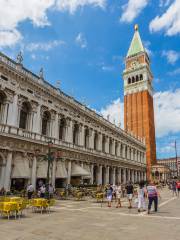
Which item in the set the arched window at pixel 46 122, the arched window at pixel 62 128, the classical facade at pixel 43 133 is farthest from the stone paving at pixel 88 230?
the arched window at pixel 62 128

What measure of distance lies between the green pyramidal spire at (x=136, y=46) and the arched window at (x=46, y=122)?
68.2 meters

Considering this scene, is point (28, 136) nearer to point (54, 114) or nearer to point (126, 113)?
point (54, 114)

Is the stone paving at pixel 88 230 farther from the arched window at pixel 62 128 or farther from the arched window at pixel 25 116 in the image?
the arched window at pixel 62 128

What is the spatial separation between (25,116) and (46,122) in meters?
3.76

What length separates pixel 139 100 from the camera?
8138 centimetres

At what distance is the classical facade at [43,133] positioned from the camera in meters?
22.8

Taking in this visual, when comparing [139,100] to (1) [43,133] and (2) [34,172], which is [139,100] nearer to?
(1) [43,133]

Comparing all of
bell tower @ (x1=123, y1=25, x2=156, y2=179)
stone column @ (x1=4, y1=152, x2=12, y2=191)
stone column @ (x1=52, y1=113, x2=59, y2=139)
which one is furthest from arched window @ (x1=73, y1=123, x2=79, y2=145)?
bell tower @ (x1=123, y1=25, x2=156, y2=179)

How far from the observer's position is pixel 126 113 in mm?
85500

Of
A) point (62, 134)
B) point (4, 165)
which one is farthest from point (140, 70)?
point (4, 165)

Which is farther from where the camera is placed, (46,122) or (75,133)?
(75,133)

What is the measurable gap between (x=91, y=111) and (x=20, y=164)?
1875 cm

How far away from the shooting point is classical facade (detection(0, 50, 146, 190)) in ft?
74.8

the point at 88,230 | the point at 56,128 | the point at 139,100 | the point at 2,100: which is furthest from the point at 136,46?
the point at 88,230
